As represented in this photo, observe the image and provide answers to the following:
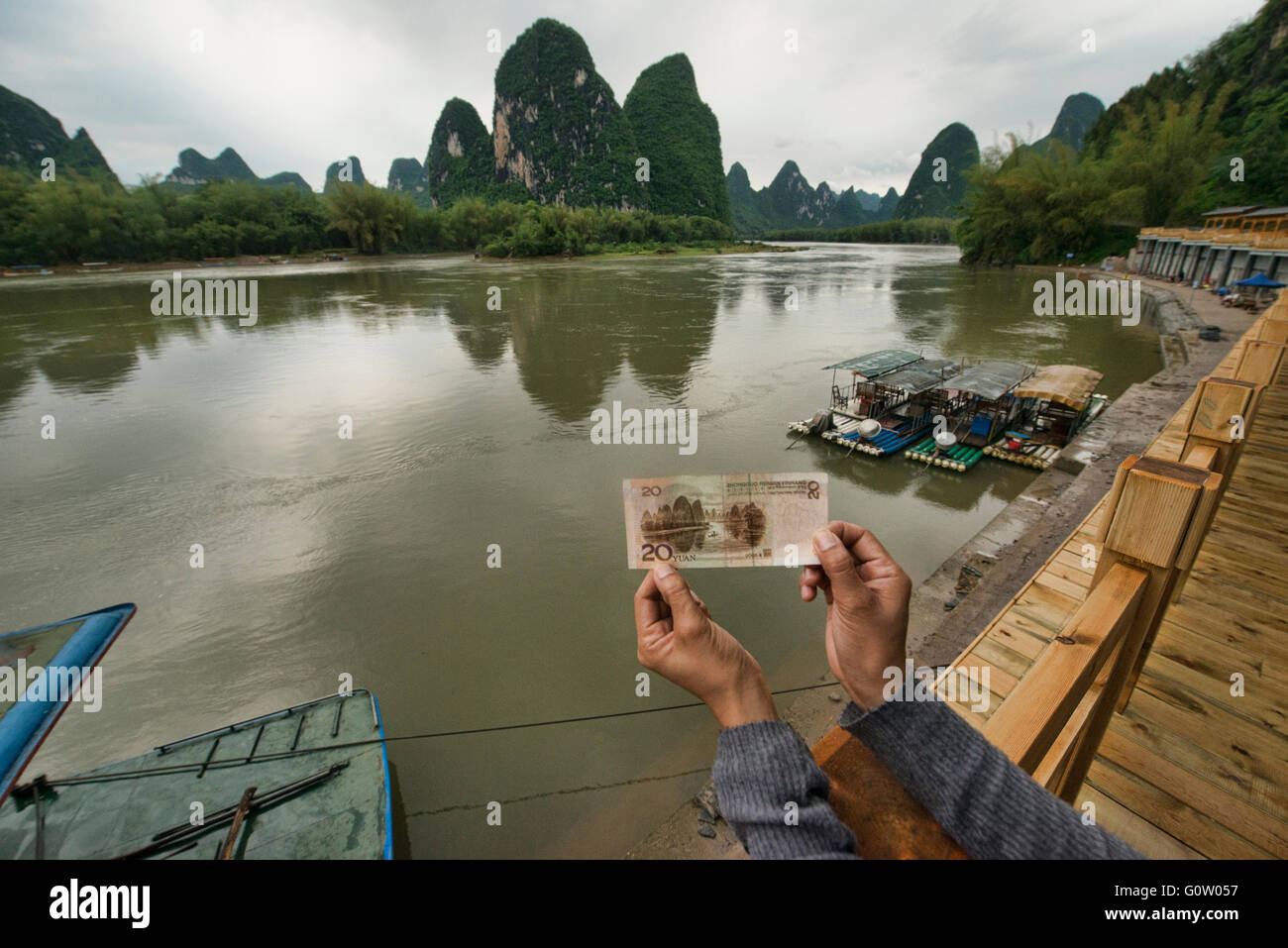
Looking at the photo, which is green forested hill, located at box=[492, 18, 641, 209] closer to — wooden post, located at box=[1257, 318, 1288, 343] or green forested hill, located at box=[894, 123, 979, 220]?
green forested hill, located at box=[894, 123, 979, 220]

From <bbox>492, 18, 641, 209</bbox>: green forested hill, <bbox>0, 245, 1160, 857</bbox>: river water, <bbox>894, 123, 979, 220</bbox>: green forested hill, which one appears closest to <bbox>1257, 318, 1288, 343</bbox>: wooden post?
<bbox>0, 245, 1160, 857</bbox>: river water

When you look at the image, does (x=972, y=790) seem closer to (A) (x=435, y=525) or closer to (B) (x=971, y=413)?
(A) (x=435, y=525)

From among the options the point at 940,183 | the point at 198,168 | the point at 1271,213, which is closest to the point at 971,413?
the point at 1271,213

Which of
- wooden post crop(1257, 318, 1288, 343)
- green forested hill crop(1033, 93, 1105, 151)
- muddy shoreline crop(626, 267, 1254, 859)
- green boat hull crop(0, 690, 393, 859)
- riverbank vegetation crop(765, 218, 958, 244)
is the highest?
green forested hill crop(1033, 93, 1105, 151)

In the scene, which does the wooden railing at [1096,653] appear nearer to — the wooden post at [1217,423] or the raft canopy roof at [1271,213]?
the wooden post at [1217,423]
